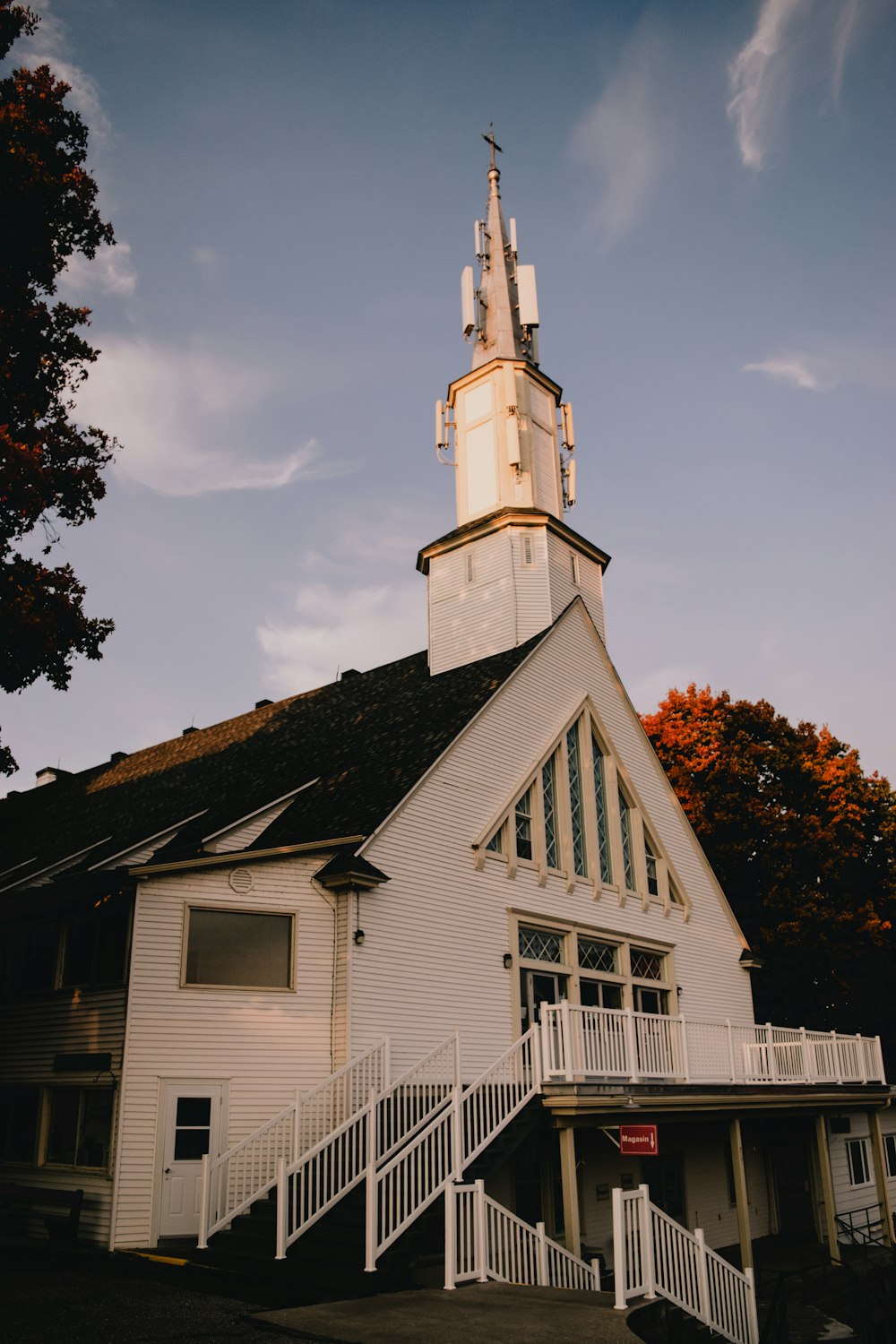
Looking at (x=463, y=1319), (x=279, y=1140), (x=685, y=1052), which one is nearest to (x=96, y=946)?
(x=279, y=1140)

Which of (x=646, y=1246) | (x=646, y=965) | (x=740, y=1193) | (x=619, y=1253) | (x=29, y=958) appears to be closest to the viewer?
(x=619, y=1253)

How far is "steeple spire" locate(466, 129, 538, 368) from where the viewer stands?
26.8 m

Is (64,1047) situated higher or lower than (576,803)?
lower

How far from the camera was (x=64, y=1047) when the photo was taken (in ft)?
50.4

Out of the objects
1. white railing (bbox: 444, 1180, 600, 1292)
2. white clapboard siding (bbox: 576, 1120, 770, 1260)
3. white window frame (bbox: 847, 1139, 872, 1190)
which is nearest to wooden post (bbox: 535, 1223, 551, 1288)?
white railing (bbox: 444, 1180, 600, 1292)

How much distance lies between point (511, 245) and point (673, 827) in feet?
55.2

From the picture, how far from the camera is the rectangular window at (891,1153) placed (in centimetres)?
2617

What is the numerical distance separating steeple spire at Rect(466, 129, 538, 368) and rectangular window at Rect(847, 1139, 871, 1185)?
70.6 feet

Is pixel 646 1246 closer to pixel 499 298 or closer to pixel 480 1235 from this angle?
pixel 480 1235

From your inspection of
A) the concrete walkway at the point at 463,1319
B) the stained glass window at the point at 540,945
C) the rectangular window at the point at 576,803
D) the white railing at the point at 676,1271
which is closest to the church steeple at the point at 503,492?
the rectangular window at the point at 576,803

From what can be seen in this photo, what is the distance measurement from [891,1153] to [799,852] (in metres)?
9.59

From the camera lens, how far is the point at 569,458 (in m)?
26.8

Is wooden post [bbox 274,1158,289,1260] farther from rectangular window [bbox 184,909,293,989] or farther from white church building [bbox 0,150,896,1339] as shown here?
rectangular window [bbox 184,909,293,989]

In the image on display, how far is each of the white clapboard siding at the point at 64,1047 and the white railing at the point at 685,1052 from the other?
622cm
